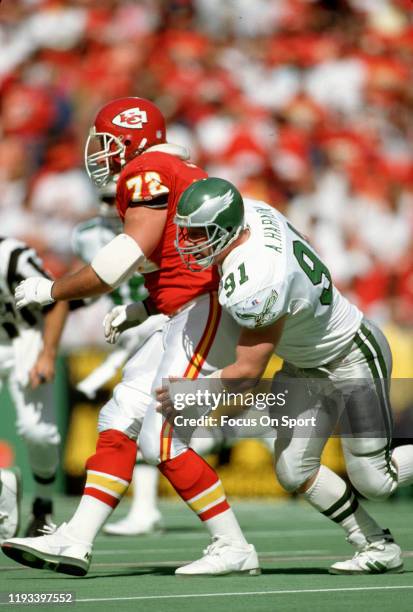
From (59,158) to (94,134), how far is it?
6300 millimetres

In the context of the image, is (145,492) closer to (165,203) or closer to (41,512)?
(41,512)

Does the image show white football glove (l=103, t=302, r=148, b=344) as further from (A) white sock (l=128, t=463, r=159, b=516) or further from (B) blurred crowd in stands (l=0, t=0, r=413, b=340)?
(B) blurred crowd in stands (l=0, t=0, r=413, b=340)

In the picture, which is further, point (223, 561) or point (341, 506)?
point (341, 506)

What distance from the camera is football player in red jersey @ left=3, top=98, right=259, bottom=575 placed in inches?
190

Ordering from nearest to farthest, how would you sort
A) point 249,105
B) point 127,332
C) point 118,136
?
point 118,136 → point 127,332 → point 249,105

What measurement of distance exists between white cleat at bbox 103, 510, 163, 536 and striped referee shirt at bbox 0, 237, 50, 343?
1.48 meters

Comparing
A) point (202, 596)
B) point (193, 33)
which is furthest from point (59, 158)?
point (202, 596)

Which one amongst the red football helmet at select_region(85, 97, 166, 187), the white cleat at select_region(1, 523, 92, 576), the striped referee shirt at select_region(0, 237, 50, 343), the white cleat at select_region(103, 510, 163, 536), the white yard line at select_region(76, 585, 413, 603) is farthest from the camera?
the white cleat at select_region(103, 510, 163, 536)

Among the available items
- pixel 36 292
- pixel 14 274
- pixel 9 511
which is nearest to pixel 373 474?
pixel 36 292

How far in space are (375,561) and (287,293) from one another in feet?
4.11

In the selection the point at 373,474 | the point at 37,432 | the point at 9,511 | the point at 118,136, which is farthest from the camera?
the point at 37,432

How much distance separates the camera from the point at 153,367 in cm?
521

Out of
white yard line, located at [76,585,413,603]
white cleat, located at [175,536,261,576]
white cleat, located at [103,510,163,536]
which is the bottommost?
white cleat, located at [103,510,163,536]

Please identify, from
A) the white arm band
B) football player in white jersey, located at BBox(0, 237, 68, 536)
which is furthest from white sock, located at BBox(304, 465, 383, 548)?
football player in white jersey, located at BBox(0, 237, 68, 536)
